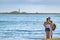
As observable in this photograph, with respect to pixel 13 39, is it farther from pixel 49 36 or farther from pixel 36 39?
pixel 49 36

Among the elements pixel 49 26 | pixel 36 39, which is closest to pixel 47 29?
pixel 49 26

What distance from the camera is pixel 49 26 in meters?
20.6

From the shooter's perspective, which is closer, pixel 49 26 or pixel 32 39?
pixel 49 26

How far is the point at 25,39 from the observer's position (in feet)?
113

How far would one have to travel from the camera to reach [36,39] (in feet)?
112

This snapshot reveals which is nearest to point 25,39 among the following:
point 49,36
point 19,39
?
point 19,39

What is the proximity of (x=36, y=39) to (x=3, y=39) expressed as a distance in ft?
12.7

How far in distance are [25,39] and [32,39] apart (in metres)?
0.81

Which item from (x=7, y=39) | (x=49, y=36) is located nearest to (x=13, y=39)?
(x=7, y=39)

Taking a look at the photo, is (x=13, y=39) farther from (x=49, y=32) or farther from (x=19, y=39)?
(x=49, y=32)

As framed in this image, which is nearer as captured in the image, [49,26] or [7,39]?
[49,26]

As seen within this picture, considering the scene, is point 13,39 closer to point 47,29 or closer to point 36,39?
point 36,39

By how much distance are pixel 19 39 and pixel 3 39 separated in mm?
1894

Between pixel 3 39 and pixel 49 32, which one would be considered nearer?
pixel 49 32
